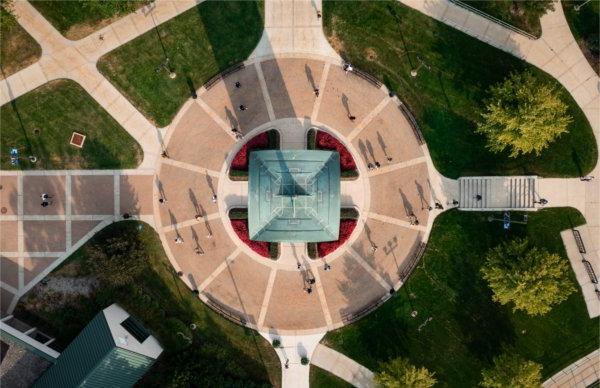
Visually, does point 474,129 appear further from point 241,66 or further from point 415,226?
point 241,66

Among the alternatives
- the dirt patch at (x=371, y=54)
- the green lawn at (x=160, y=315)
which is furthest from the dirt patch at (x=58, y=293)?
the dirt patch at (x=371, y=54)

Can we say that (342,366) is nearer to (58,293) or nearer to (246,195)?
(246,195)

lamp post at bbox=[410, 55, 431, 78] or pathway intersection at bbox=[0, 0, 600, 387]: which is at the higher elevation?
lamp post at bbox=[410, 55, 431, 78]

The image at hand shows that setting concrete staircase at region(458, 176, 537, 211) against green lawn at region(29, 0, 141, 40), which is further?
green lawn at region(29, 0, 141, 40)

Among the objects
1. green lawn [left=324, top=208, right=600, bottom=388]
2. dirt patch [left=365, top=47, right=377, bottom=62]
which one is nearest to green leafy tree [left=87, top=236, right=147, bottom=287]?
green lawn [left=324, top=208, right=600, bottom=388]

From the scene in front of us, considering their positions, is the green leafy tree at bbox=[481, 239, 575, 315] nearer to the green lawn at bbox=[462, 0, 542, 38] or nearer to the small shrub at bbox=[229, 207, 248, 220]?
the green lawn at bbox=[462, 0, 542, 38]

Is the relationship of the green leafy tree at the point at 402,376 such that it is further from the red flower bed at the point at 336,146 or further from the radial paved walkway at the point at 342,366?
the red flower bed at the point at 336,146

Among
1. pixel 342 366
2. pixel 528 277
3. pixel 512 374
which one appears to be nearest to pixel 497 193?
pixel 528 277
